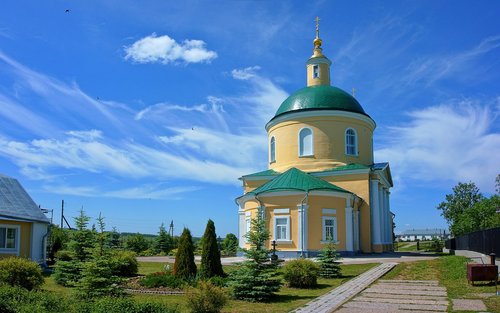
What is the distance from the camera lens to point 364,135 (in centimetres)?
3466

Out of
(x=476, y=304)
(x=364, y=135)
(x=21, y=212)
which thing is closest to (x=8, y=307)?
(x=476, y=304)

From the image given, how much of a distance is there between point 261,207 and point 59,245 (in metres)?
13.9

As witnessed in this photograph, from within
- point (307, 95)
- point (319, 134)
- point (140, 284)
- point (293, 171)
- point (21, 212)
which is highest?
point (307, 95)

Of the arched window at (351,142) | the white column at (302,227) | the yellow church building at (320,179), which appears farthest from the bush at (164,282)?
the arched window at (351,142)

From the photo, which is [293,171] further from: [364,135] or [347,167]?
[364,135]

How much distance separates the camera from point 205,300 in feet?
32.9

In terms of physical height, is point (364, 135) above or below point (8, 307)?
above

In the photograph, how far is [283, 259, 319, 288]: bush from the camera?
1536 centimetres

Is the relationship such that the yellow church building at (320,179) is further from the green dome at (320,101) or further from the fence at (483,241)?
the fence at (483,241)

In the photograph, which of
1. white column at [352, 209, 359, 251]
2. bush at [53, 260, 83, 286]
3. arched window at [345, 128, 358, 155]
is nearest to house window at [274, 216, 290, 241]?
white column at [352, 209, 359, 251]

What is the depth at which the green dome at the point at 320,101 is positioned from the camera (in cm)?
3338

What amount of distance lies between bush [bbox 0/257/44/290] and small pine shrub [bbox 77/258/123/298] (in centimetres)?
319

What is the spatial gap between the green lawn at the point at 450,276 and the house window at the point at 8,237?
16.3 meters

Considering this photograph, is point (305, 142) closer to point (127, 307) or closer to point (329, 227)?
point (329, 227)
